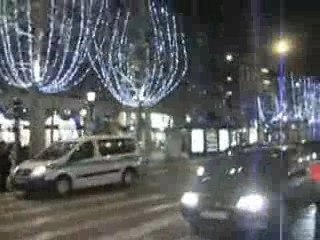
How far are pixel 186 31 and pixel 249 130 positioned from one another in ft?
44.3

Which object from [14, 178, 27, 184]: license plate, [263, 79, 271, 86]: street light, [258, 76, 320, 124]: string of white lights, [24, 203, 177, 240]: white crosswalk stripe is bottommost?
[24, 203, 177, 240]: white crosswalk stripe

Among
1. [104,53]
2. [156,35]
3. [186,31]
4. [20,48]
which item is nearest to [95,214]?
[20,48]

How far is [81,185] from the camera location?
72.5ft

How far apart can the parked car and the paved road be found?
592mm

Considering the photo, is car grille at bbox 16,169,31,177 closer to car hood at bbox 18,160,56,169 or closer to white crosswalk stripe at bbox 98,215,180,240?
car hood at bbox 18,160,56,169

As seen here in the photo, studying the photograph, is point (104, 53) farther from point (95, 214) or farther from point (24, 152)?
point (95, 214)

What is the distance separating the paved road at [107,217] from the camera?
42.5 ft

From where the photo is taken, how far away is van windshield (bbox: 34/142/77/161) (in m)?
22.2

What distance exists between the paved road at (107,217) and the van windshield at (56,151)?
142 cm

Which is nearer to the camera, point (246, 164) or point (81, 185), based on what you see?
point (246, 164)

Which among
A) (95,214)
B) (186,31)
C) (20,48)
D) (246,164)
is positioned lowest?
(95,214)

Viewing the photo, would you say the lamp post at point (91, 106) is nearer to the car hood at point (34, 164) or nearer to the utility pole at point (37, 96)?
the utility pole at point (37, 96)

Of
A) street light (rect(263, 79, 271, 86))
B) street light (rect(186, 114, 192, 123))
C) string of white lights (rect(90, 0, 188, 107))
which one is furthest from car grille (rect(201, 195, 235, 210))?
street light (rect(263, 79, 271, 86))

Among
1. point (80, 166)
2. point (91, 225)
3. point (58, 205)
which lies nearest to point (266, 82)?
point (80, 166)
